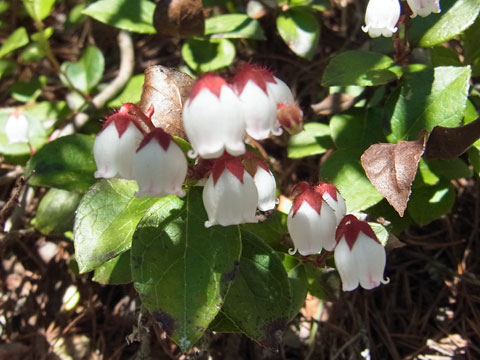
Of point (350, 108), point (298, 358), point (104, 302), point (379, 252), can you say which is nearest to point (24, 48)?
point (104, 302)

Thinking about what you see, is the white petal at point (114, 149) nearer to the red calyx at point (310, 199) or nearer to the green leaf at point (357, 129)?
the red calyx at point (310, 199)

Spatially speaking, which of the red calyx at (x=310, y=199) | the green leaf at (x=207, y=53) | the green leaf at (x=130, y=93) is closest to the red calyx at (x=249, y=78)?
the red calyx at (x=310, y=199)

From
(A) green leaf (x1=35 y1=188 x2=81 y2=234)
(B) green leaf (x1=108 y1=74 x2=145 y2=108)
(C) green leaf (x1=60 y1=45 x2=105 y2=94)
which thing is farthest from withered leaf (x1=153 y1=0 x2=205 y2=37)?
(A) green leaf (x1=35 y1=188 x2=81 y2=234)

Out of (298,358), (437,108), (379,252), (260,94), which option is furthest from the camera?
(298,358)

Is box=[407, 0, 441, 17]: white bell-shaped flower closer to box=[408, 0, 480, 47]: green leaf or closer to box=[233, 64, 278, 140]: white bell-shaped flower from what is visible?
box=[408, 0, 480, 47]: green leaf

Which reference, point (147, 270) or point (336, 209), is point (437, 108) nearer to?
point (336, 209)

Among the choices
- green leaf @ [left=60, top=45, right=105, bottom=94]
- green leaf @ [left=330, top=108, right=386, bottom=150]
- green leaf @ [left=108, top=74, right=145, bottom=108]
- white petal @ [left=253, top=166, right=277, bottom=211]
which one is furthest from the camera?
green leaf @ [left=60, top=45, right=105, bottom=94]

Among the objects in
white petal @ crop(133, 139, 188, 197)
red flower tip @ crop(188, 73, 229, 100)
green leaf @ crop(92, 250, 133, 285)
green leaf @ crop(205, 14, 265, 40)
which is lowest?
green leaf @ crop(92, 250, 133, 285)

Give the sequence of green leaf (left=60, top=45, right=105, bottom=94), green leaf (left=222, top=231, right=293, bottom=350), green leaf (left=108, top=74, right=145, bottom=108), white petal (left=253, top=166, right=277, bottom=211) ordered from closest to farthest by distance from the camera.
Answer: white petal (left=253, top=166, right=277, bottom=211)
green leaf (left=222, top=231, right=293, bottom=350)
green leaf (left=108, top=74, right=145, bottom=108)
green leaf (left=60, top=45, right=105, bottom=94)
